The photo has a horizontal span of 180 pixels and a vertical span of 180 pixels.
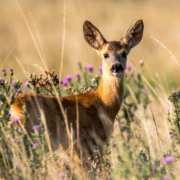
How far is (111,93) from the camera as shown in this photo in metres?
7.25

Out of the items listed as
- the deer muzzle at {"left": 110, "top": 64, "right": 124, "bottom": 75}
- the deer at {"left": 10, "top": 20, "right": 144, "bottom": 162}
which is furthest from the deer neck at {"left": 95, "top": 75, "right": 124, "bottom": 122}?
the deer muzzle at {"left": 110, "top": 64, "right": 124, "bottom": 75}

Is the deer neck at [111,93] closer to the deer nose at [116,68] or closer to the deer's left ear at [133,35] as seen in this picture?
the deer nose at [116,68]

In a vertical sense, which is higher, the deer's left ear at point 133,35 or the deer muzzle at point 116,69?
the deer's left ear at point 133,35

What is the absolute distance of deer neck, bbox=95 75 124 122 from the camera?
7.19m

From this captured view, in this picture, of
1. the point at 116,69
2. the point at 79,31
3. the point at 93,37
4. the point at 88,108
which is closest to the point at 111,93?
the point at 116,69

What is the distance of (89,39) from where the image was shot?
7.75 m

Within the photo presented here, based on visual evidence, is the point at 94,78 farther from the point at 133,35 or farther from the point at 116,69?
the point at 116,69

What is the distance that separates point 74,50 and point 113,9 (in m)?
5.70

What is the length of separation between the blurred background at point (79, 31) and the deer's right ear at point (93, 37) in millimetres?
5228

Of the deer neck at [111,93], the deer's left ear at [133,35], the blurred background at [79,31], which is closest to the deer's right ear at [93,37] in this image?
the deer's left ear at [133,35]

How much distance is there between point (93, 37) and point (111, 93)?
832 mm

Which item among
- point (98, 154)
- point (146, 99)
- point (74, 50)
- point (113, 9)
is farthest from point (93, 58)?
point (98, 154)

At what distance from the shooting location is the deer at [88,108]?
245 inches

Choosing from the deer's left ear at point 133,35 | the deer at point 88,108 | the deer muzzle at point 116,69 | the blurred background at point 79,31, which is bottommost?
the deer at point 88,108
